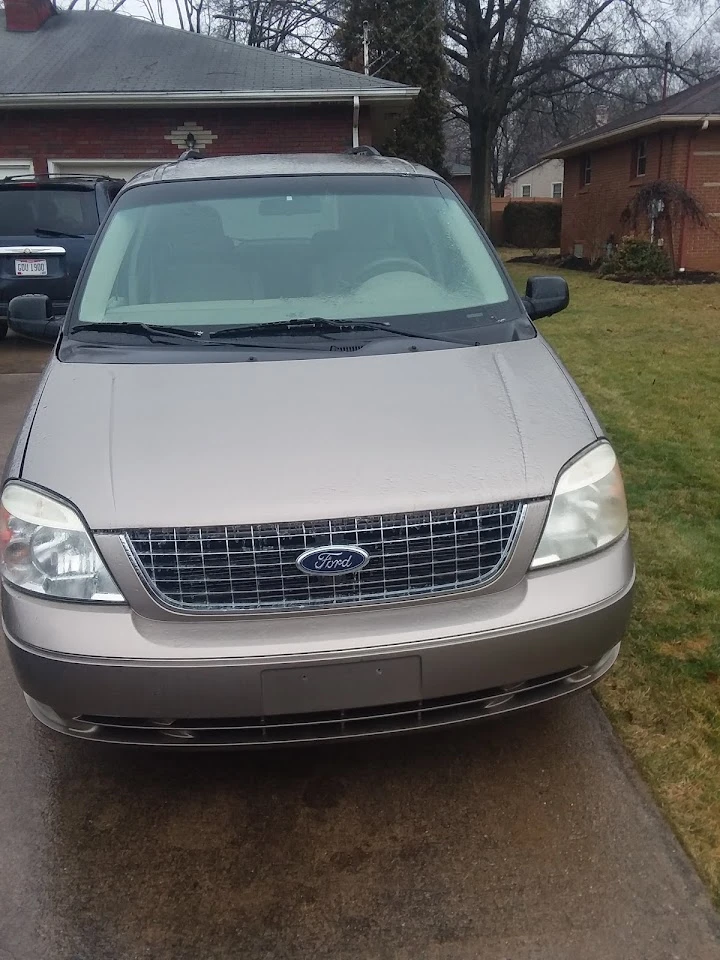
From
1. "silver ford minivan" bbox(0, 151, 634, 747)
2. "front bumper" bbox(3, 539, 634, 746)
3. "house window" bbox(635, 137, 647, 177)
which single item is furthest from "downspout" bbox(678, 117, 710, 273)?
"front bumper" bbox(3, 539, 634, 746)

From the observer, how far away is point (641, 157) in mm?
21281

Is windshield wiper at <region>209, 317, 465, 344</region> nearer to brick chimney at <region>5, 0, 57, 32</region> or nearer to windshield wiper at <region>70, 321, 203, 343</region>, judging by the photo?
windshield wiper at <region>70, 321, 203, 343</region>

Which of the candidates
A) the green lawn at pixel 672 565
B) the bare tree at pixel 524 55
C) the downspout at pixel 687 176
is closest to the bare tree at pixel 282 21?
the bare tree at pixel 524 55

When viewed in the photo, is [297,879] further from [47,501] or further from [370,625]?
[47,501]

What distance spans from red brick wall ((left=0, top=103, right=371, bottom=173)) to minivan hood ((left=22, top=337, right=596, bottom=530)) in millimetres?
13022

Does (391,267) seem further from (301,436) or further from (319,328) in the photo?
(301,436)

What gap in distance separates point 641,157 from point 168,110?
12.3 metres

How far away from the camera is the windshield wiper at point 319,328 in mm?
3082

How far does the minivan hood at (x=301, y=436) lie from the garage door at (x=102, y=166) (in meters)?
13.3

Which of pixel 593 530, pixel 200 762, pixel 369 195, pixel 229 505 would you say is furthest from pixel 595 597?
pixel 369 195

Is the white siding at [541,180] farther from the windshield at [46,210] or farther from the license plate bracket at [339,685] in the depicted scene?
the license plate bracket at [339,685]

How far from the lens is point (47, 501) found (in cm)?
235

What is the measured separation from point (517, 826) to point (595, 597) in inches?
28.8

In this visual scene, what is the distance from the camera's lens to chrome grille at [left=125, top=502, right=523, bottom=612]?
2232 mm
